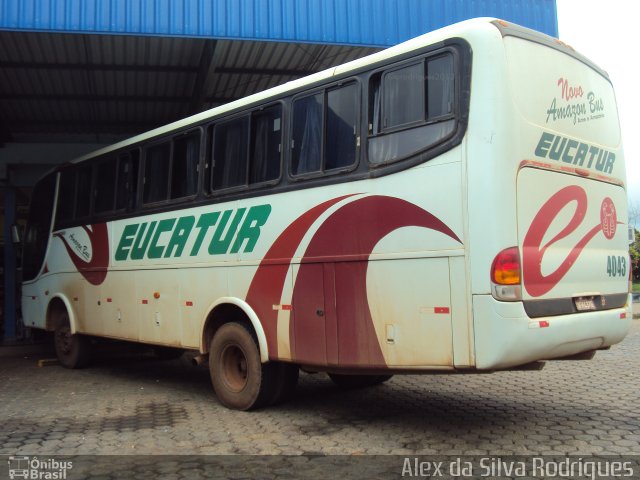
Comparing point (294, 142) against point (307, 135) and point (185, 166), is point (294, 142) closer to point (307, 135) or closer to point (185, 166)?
point (307, 135)

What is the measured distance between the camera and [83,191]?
956 cm

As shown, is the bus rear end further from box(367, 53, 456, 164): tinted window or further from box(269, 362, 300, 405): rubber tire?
box(269, 362, 300, 405): rubber tire

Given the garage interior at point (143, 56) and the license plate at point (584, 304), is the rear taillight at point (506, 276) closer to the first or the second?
the license plate at point (584, 304)

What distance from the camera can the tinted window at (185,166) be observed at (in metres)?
7.36

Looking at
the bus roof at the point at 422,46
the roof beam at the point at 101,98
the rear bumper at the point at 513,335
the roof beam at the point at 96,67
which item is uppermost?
the roof beam at the point at 96,67

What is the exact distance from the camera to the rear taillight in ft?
15.0

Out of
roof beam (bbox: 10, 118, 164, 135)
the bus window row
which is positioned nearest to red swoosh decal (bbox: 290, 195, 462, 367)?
the bus window row

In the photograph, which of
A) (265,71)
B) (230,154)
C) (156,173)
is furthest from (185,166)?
(265,71)

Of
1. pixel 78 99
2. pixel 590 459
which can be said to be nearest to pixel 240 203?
pixel 590 459

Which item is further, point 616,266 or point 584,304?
point 616,266

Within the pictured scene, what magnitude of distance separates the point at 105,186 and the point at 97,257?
1029 millimetres

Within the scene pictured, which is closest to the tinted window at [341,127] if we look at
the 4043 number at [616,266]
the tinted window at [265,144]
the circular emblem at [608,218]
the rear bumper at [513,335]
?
the tinted window at [265,144]

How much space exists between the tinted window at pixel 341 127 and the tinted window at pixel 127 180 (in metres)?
3.57

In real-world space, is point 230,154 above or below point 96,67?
below
